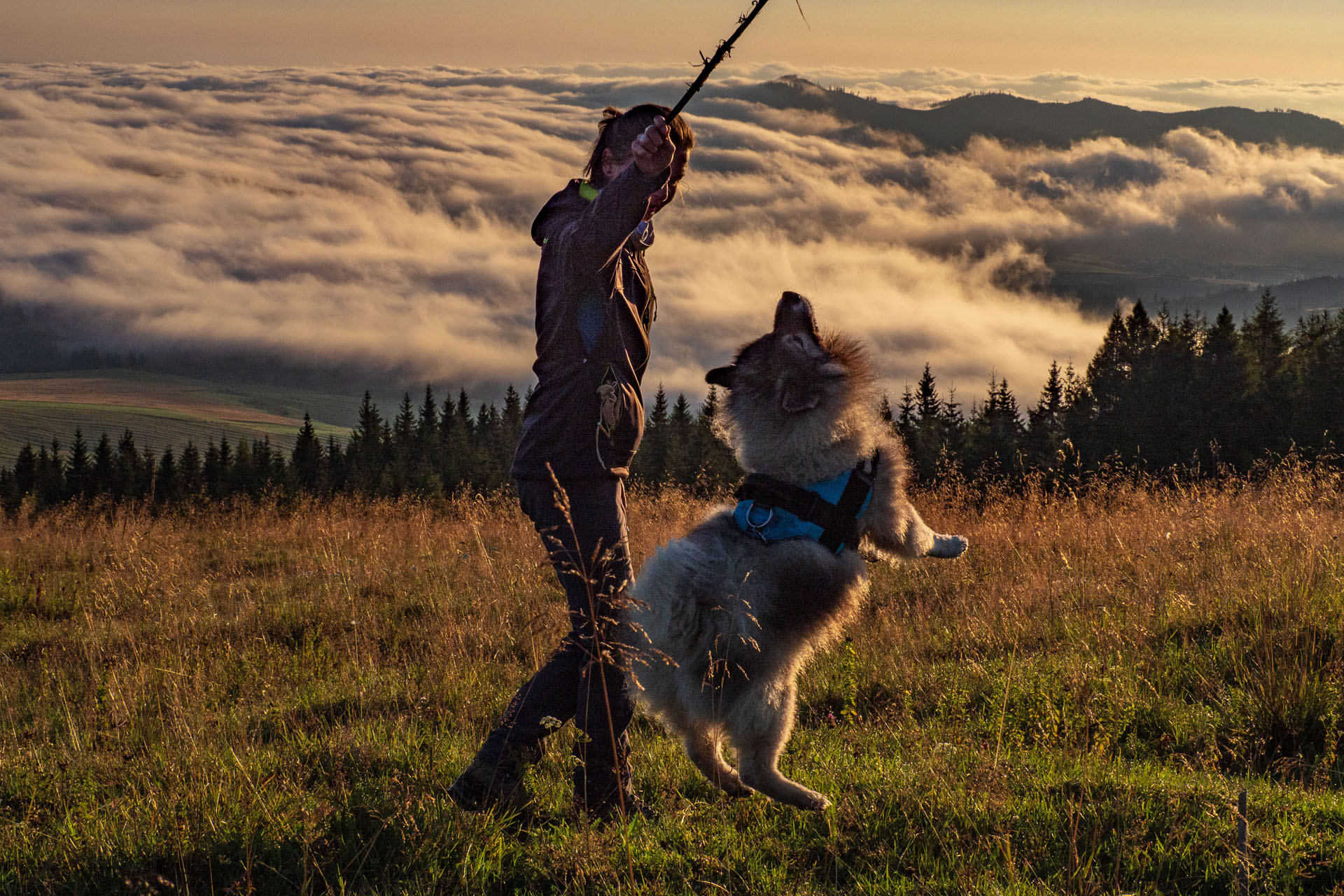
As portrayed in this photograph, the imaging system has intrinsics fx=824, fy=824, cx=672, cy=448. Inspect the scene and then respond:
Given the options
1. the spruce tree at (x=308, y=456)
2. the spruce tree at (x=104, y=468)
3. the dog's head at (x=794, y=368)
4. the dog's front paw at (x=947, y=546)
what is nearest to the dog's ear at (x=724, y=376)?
the dog's head at (x=794, y=368)

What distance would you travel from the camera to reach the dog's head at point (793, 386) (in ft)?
11.2

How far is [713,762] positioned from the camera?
3.37 meters

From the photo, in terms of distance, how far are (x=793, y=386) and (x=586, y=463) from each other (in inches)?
37.1

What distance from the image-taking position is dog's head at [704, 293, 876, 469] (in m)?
3.43

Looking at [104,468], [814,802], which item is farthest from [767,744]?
[104,468]

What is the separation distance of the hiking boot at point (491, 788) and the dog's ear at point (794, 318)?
2.11 metres

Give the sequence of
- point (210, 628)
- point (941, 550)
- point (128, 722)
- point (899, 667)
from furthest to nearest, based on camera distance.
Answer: point (210, 628), point (899, 667), point (128, 722), point (941, 550)

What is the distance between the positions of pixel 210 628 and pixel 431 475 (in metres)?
52.2

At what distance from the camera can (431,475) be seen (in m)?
56.6

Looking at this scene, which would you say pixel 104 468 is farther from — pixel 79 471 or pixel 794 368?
pixel 794 368

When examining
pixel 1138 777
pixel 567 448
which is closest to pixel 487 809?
pixel 567 448

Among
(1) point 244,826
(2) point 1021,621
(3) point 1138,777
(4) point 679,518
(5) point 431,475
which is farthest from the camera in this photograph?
(5) point 431,475

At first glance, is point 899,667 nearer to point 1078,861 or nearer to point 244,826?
point 1078,861

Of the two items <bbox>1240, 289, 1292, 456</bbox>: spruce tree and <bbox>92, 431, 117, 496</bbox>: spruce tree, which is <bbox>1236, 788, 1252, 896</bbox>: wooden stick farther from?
<bbox>92, 431, 117, 496</bbox>: spruce tree
